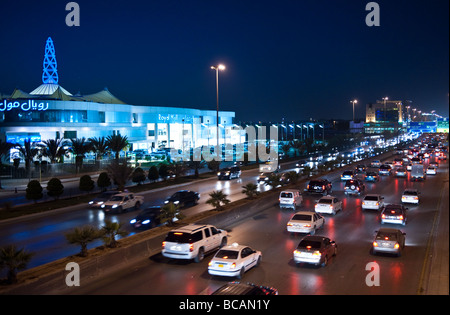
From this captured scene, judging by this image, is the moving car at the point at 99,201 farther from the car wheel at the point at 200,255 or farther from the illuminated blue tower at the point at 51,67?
the illuminated blue tower at the point at 51,67

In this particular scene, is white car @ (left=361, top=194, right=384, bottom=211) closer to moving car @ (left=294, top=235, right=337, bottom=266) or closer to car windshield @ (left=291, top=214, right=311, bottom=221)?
car windshield @ (left=291, top=214, right=311, bottom=221)

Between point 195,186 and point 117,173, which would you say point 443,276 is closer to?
point 117,173

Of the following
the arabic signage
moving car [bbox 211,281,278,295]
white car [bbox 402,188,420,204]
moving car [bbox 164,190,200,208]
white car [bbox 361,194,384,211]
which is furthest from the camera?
the arabic signage

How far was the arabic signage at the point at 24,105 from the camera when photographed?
2699 inches

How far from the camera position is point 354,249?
1747 centimetres

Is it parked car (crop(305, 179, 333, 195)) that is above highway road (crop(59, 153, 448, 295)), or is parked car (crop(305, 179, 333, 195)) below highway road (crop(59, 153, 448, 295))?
above

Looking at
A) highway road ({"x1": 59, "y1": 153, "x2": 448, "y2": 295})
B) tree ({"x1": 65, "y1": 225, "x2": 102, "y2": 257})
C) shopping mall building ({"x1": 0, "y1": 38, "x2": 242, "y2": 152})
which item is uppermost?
shopping mall building ({"x1": 0, "y1": 38, "x2": 242, "y2": 152})

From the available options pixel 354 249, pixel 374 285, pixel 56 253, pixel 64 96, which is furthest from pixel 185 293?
pixel 64 96

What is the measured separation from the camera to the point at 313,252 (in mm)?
14742

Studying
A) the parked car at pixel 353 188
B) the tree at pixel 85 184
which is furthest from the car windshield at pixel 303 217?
the tree at pixel 85 184

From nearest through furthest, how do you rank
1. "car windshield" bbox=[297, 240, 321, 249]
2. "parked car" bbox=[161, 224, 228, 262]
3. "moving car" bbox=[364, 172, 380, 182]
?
1. "car windshield" bbox=[297, 240, 321, 249]
2. "parked car" bbox=[161, 224, 228, 262]
3. "moving car" bbox=[364, 172, 380, 182]

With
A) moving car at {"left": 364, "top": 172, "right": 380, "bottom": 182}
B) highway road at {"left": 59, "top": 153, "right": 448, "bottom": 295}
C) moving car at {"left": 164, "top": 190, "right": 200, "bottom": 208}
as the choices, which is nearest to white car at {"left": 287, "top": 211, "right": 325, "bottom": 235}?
highway road at {"left": 59, "top": 153, "right": 448, "bottom": 295}

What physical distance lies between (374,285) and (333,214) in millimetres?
12923

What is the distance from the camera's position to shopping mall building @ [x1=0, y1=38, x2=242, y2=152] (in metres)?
68.8
